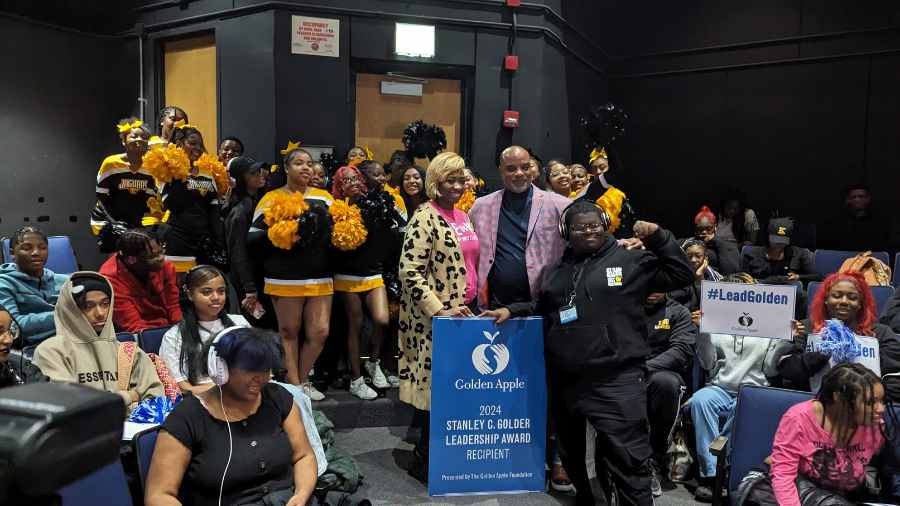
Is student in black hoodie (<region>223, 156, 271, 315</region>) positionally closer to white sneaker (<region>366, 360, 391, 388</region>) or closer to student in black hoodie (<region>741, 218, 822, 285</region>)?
white sneaker (<region>366, 360, 391, 388</region>)

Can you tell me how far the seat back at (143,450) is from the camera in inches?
89.5

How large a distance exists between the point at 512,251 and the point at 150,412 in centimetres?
180

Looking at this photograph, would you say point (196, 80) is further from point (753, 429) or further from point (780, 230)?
point (753, 429)

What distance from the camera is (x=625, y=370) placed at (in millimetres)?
3105

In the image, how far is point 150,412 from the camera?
110 inches

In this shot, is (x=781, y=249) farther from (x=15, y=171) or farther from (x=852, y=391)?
(x=15, y=171)

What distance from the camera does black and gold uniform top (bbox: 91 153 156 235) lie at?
4.52 m

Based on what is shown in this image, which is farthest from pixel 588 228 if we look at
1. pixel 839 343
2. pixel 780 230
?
pixel 780 230

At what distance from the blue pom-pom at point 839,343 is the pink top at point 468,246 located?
1.71 m

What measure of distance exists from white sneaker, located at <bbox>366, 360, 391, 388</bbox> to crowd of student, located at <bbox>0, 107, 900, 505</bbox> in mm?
15

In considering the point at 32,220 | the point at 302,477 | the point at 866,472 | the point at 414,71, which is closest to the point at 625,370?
the point at 866,472

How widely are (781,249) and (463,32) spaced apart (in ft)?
11.6

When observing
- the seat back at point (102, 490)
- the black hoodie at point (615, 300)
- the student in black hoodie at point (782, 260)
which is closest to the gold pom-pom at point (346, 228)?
the black hoodie at point (615, 300)

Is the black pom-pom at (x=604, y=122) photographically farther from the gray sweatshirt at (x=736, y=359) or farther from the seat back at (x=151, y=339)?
the seat back at (x=151, y=339)
